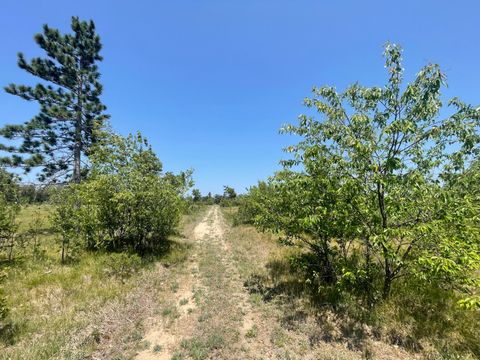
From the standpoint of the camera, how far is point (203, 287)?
7.45 metres

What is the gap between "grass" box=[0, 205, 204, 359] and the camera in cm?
413

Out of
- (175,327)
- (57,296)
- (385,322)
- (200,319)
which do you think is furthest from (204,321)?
(385,322)

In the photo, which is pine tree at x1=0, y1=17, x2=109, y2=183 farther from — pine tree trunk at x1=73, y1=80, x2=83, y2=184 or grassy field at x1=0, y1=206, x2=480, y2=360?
grassy field at x1=0, y1=206, x2=480, y2=360

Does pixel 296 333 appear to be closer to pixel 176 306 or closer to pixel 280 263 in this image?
pixel 176 306

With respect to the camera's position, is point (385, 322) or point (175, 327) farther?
point (175, 327)

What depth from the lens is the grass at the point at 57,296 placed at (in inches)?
163

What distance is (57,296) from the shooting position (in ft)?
19.2

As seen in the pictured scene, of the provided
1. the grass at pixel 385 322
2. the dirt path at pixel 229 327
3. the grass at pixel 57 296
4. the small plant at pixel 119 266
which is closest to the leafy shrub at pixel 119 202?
the grass at pixel 57 296

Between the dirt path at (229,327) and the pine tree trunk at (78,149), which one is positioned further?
the pine tree trunk at (78,149)

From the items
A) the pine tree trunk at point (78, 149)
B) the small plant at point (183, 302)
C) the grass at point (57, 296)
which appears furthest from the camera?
the pine tree trunk at point (78, 149)

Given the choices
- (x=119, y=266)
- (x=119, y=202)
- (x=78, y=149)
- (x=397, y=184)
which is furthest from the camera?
(x=78, y=149)

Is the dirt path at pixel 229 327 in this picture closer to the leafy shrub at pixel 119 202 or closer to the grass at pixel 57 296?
the grass at pixel 57 296

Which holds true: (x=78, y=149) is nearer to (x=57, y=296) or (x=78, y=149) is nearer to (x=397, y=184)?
(x=57, y=296)

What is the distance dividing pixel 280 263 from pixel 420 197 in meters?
5.85
